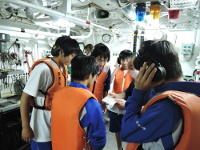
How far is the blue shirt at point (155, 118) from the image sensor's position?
2.24 ft

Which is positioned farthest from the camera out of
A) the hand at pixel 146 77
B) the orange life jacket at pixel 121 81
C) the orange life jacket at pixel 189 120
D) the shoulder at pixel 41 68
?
the orange life jacket at pixel 121 81

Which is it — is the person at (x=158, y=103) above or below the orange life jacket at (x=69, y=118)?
above

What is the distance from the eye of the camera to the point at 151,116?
70 cm

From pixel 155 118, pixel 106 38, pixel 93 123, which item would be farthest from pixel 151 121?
pixel 106 38

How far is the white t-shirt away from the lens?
141 centimetres

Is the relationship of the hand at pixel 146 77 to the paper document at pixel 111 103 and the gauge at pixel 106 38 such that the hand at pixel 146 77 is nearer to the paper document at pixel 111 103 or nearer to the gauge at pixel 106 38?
the paper document at pixel 111 103

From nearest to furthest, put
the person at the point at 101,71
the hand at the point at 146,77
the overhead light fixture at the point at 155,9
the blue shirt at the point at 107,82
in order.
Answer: the hand at the point at 146,77 → the overhead light fixture at the point at 155,9 → the person at the point at 101,71 → the blue shirt at the point at 107,82

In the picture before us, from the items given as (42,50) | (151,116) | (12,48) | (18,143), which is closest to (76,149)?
(151,116)

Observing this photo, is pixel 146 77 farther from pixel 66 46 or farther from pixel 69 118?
pixel 66 46

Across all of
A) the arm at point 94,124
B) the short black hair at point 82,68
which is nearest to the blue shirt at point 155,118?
the arm at point 94,124

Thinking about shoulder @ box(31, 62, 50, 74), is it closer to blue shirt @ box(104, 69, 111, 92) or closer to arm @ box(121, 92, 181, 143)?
arm @ box(121, 92, 181, 143)

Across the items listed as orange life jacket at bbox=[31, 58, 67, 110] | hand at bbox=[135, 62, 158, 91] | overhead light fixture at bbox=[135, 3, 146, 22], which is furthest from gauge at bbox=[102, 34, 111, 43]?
hand at bbox=[135, 62, 158, 91]

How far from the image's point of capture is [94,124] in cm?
118

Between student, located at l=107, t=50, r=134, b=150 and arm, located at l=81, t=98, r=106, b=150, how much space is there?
0.98 m
